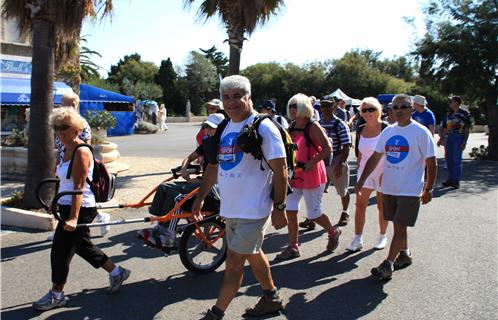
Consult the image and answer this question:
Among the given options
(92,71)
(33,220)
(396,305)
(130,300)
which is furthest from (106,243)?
(92,71)

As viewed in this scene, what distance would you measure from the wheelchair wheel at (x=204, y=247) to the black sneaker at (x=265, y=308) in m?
1.13

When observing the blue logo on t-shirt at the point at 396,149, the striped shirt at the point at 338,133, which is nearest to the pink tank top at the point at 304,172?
the blue logo on t-shirt at the point at 396,149

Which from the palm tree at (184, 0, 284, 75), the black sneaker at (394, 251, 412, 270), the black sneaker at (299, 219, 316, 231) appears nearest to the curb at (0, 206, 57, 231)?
the black sneaker at (299, 219, 316, 231)

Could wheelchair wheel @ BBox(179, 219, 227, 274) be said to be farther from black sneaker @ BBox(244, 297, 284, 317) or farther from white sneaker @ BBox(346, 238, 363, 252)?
white sneaker @ BBox(346, 238, 363, 252)

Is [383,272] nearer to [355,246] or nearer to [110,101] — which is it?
[355,246]

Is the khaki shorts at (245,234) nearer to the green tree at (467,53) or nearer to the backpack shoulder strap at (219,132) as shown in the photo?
the backpack shoulder strap at (219,132)

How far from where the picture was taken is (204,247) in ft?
17.0

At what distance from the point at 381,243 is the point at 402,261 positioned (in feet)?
2.18

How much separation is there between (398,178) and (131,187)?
20.9ft

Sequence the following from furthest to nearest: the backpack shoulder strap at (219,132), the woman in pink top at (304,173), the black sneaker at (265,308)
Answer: the woman in pink top at (304,173)
the black sneaker at (265,308)
the backpack shoulder strap at (219,132)

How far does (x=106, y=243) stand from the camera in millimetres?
6016

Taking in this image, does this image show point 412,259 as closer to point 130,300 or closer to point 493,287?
point 493,287

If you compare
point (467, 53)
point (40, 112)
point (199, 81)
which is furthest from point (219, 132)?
point (199, 81)

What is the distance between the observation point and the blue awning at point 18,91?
22.2m
